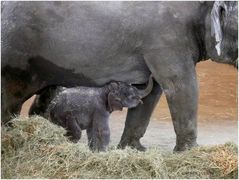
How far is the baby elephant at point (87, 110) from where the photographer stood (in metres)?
3.21

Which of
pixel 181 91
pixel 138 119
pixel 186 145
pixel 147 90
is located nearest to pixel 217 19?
pixel 181 91

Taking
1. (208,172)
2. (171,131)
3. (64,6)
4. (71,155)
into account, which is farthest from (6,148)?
(171,131)

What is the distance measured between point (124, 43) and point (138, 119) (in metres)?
0.57

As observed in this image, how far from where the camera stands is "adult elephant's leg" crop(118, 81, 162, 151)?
3.24 meters

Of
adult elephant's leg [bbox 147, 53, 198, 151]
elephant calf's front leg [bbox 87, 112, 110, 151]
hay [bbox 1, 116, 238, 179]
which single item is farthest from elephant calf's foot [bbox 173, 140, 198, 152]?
elephant calf's front leg [bbox 87, 112, 110, 151]

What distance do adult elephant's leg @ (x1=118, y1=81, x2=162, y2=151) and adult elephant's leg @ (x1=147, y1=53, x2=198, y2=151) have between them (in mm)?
325

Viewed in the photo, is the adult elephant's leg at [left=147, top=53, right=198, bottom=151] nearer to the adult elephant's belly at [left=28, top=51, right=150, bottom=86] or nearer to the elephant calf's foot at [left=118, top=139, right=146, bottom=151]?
the adult elephant's belly at [left=28, top=51, right=150, bottom=86]

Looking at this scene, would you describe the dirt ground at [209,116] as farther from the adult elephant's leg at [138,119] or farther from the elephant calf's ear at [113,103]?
the elephant calf's ear at [113,103]

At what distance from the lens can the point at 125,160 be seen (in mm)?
2633

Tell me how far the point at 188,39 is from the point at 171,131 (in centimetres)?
202

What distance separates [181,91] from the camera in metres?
2.86

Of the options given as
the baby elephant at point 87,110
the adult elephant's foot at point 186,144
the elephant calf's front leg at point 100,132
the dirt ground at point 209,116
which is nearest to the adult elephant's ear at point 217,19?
the adult elephant's foot at point 186,144

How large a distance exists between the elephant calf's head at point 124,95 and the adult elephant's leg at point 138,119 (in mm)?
93

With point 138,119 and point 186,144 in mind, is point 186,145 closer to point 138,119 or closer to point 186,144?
point 186,144
